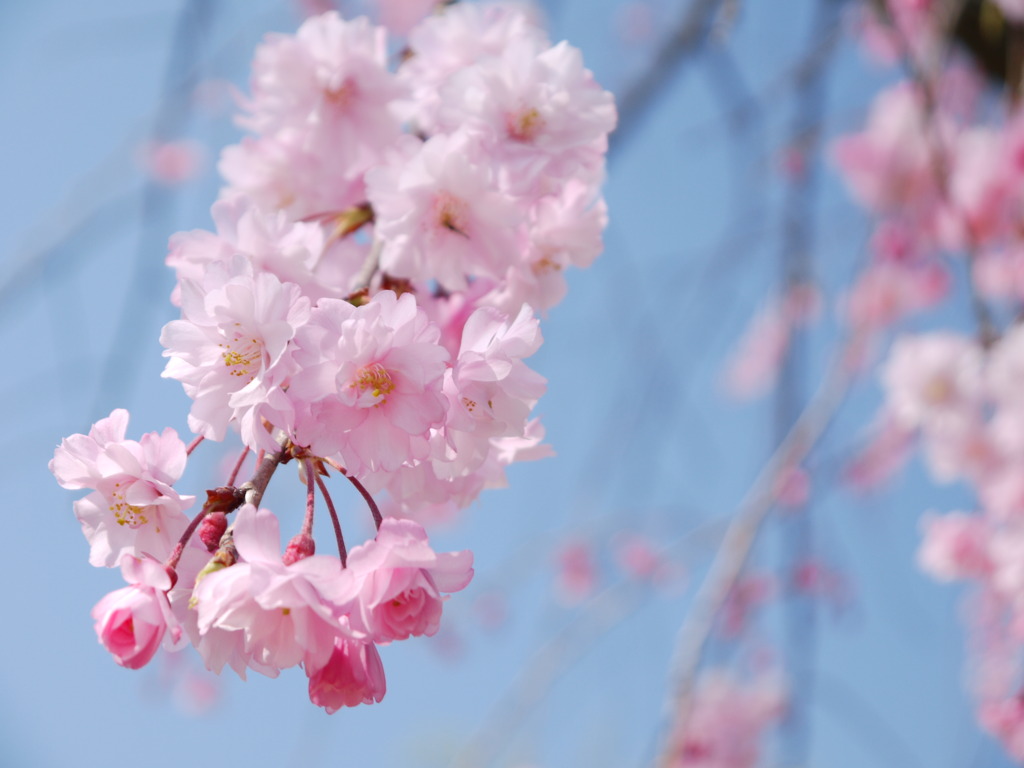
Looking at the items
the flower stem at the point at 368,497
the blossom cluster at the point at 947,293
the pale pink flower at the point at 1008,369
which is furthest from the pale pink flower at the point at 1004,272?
the flower stem at the point at 368,497

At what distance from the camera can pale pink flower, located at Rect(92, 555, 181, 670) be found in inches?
20.2

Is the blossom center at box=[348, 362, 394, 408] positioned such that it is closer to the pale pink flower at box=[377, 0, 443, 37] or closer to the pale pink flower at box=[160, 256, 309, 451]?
the pale pink flower at box=[160, 256, 309, 451]

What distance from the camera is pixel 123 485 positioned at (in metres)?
0.59

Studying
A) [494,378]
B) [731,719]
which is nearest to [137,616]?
[494,378]

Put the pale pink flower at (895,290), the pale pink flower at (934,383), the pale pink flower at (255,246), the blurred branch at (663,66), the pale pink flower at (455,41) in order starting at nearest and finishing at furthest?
the pale pink flower at (255,246) < the pale pink flower at (455,41) < the blurred branch at (663,66) < the pale pink flower at (934,383) < the pale pink flower at (895,290)

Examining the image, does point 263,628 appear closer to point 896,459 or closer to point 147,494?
point 147,494

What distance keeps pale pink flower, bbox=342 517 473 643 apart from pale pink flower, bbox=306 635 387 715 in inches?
0.7

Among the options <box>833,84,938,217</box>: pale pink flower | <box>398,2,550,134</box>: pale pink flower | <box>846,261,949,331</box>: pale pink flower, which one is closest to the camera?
<box>398,2,550,134</box>: pale pink flower

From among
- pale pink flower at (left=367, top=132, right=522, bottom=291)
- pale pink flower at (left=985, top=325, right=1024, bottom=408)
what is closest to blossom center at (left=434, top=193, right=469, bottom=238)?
pale pink flower at (left=367, top=132, right=522, bottom=291)

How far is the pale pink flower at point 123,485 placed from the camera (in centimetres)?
58

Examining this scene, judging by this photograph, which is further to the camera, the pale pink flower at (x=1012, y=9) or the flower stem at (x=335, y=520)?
the pale pink flower at (x=1012, y=9)

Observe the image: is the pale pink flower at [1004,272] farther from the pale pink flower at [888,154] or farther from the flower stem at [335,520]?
the flower stem at [335,520]

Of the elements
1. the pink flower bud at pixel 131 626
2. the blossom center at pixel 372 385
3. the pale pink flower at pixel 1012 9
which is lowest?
the pink flower bud at pixel 131 626

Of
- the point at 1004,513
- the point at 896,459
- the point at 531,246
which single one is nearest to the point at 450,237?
the point at 531,246
